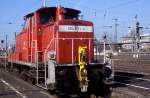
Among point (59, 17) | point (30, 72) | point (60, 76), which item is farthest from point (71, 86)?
point (30, 72)

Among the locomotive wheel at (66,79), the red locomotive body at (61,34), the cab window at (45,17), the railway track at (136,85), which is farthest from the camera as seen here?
the cab window at (45,17)

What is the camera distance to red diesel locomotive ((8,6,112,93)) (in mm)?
13195

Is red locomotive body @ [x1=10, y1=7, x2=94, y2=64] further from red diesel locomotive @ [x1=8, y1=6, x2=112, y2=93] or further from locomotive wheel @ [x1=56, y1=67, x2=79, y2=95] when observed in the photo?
locomotive wheel @ [x1=56, y1=67, x2=79, y2=95]

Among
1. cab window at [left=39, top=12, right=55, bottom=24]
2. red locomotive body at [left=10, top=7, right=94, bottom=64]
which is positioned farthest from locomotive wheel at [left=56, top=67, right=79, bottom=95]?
cab window at [left=39, top=12, right=55, bottom=24]

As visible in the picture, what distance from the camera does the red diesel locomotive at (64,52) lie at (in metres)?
13.2

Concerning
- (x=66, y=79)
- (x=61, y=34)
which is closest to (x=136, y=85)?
(x=66, y=79)

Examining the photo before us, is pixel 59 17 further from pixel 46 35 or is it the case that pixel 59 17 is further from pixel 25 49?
pixel 25 49

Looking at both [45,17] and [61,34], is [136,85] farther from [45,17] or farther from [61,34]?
[45,17]

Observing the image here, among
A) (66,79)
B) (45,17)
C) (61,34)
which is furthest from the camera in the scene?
(45,17)

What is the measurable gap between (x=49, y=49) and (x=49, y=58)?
1316mm

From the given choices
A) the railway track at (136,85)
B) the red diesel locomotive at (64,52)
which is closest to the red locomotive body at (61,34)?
the red diesel locomotive at (64,52)

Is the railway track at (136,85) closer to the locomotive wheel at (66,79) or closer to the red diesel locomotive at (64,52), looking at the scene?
the red diesel locomotive at (64,52)

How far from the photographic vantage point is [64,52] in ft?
46.6

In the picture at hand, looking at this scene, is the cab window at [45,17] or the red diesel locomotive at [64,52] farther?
the cab window at [45,17]
